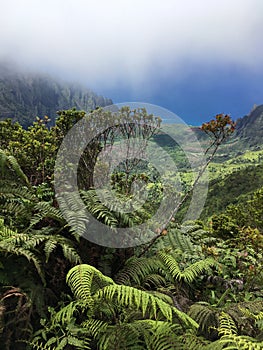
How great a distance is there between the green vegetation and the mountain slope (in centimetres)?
14344

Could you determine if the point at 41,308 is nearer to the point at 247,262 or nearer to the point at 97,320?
the point at 97,320

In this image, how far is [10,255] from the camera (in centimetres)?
225

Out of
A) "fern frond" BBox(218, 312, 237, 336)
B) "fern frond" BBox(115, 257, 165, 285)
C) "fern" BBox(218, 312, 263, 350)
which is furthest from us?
"fern frond" BBox(115, 257, 165, 285)

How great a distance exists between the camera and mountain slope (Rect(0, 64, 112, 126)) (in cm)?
15038

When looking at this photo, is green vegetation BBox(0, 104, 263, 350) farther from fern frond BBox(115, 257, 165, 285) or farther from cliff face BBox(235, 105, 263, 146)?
cliff face BBox(235, 105, 263, 146)

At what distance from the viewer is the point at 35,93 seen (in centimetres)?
17462

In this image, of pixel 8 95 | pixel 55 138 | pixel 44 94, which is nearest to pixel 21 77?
pixel 44 94

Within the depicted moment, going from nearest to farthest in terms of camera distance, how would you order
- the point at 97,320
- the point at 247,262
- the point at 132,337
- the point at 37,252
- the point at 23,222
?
the point at 132,337
the point at 97,320
the point at 37,252
the point at 23,222
the point at 247,262

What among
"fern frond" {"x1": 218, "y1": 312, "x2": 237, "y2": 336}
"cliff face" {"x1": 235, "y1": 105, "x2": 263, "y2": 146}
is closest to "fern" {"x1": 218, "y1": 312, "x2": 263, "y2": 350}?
"fern frond" {"x1": 218, "y1": 312, "x2": 237, "y2": 336}

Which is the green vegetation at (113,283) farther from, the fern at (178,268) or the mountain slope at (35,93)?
the mountain slope at (35,93)

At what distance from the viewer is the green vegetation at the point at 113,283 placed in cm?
194

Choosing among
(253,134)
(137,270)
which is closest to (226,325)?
(137,270)

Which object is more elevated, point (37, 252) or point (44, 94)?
point (44, 94)

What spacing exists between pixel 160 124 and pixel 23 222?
375 centimetres
